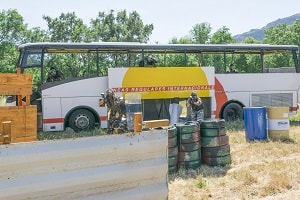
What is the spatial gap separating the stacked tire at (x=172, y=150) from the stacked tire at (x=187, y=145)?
0.55 feet

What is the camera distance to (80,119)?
13867 mm

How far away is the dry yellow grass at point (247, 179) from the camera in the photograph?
20.3 feet

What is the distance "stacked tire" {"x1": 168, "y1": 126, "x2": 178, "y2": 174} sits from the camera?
24.4ft

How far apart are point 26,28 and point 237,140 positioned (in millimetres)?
40787

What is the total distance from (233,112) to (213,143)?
853cm

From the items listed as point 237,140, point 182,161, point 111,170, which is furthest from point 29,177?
point 237,140

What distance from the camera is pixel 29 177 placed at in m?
3.49

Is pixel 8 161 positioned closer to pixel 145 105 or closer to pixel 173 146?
pixel 173 146

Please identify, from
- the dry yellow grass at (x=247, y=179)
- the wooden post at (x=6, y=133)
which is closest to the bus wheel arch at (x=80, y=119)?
the dry yellow grass at (x=247, y=179)

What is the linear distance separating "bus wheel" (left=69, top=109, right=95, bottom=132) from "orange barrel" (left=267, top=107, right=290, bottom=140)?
20.5 ft

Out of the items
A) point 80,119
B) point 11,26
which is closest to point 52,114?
point 80,119

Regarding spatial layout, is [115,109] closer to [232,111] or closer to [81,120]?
[81,120]

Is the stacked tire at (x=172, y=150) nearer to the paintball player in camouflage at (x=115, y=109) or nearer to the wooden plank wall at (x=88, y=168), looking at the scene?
the paintball player in camouflage at (x=115, y=109)

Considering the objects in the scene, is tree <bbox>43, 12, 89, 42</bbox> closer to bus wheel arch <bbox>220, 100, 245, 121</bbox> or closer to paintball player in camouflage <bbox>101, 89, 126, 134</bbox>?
bus wheel arch <bbox>220, 100, 245, 121</bbox>
